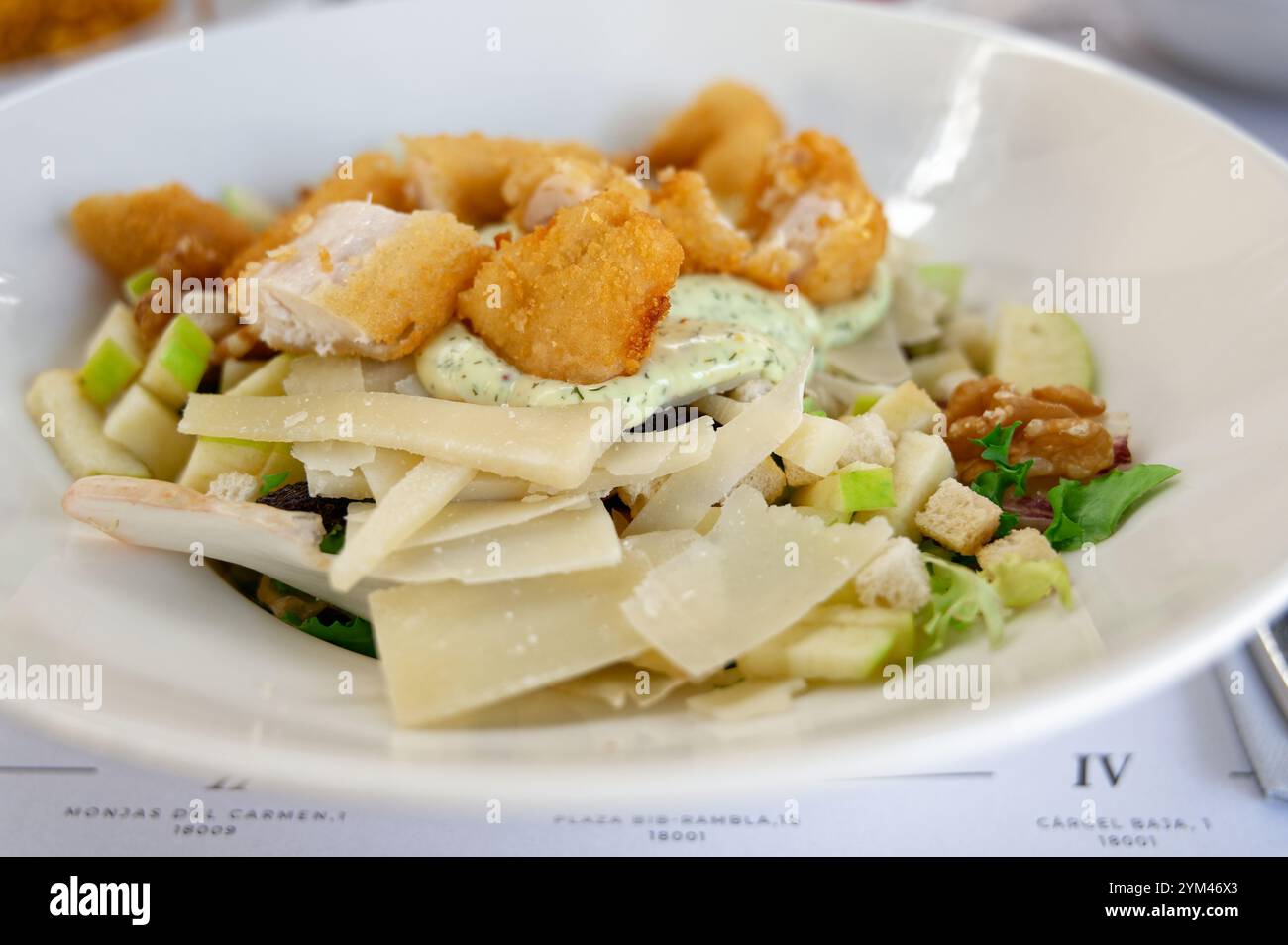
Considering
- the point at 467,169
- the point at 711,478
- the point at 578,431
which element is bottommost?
the point at 711,478

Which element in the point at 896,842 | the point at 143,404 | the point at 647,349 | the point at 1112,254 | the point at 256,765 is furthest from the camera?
the point at 1112,254

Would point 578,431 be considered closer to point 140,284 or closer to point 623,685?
point 623,685

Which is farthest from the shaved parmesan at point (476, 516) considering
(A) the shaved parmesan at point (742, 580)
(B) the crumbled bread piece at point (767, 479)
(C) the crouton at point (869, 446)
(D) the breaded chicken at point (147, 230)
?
(D) the breaded chicken at point (147, 230)

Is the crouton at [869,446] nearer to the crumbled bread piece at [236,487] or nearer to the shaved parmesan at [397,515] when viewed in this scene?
the shaved parmesan at [397,515]

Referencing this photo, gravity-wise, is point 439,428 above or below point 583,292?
below

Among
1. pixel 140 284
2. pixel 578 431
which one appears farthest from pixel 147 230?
pixel 578 431
